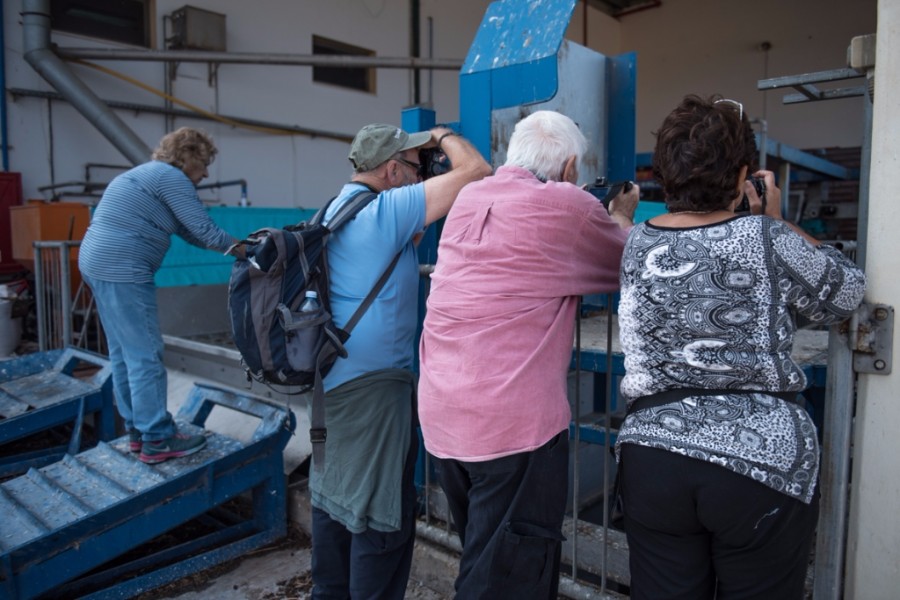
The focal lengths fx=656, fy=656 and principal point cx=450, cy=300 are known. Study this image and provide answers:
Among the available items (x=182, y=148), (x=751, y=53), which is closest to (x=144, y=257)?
(x=182, y=148)

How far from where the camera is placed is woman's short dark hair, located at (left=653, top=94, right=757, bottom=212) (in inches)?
54.7

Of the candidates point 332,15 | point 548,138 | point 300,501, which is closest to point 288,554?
point 300,501

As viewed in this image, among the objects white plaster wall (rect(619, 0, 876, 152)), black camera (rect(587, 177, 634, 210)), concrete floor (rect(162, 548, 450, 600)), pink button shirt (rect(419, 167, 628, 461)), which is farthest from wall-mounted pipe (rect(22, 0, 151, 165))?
white plaster wall (rect(619, 0, 876, 152))

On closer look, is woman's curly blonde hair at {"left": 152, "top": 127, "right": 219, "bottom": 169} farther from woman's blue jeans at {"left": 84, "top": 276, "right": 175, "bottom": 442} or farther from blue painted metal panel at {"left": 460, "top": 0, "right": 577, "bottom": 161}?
blue painted metal panel at {"left": 460, "top": 0, "right": 577, "bottom": 161}

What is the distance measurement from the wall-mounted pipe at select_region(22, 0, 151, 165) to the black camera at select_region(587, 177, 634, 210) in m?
6.71

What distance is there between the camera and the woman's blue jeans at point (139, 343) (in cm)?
308

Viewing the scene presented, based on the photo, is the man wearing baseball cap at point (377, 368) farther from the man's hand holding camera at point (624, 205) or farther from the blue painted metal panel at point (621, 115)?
the blue painted metal panel at point (621, 115)

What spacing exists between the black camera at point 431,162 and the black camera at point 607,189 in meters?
0.50

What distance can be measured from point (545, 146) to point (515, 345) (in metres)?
0.51

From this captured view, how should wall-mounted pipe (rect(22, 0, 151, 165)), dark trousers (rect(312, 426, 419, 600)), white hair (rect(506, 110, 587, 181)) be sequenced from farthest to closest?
1. wall-mounted pipe (rect(22, 0, 151, 165))
2. dark trousers (rect(312, 426, 419, 600))
3. white hair (rect(506, 110, 587, 181))

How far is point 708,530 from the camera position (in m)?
1.42

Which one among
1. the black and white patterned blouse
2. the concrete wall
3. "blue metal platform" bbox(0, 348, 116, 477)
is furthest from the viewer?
the concrete wall

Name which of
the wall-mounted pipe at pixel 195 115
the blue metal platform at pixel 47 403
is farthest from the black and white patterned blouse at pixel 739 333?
the wall-mounted pipe at pixel 195 115

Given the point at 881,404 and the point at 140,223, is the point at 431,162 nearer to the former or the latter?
the point at 881,404
